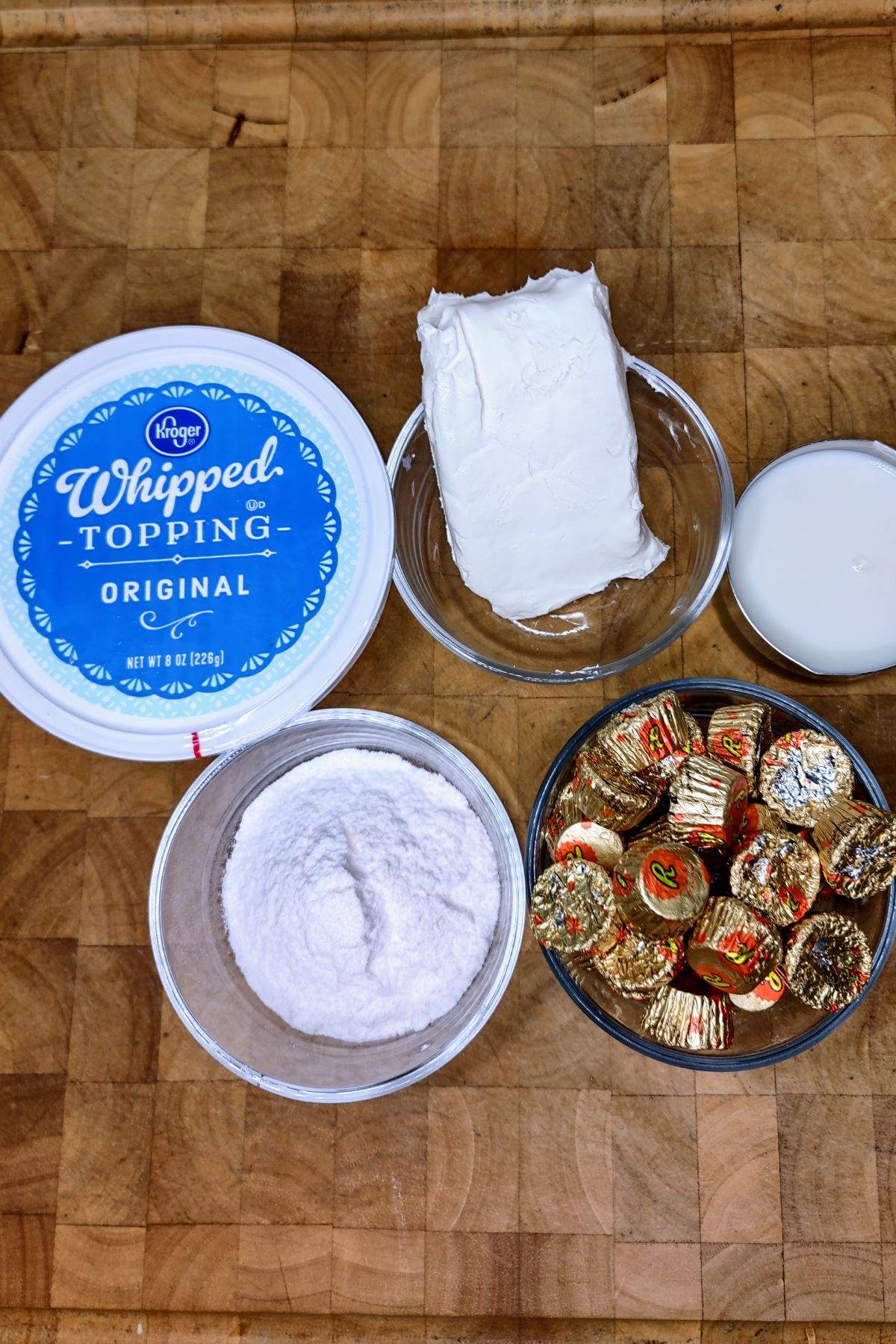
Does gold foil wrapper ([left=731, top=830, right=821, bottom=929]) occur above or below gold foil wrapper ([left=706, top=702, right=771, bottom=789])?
below

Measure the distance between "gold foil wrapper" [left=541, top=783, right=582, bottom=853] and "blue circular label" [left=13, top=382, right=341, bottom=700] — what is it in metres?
0.31

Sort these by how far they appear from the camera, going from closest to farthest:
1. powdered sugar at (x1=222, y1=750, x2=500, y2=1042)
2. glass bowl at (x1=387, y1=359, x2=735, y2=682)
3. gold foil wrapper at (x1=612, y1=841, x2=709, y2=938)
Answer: gold foil wrapper at (x1=612, y1=841, x2=709, y2=938) < powdered sugar at (x1=222, y1=750, x2=500, y2=1042) < glass bowl at (x1=387, y1=359, x2=735, y2=682)

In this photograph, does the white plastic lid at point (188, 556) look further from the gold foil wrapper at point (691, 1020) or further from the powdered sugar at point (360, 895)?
the gold foil wrapper at point (691, 1020)

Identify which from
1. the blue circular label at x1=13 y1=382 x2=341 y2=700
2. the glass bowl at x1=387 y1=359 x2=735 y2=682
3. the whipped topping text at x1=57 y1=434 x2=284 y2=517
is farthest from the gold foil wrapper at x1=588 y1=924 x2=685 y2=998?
the whipped topping text at x1=57 y1=434 x2=284 y2=517

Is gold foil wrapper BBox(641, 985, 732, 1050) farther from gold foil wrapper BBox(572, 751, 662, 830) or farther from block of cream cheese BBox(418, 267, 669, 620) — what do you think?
block of cream cheese BBox(418, 267, 669, 620)

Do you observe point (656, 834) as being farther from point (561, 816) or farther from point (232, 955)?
point (232, 955)

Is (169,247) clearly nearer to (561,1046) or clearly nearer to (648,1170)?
(561,1046)

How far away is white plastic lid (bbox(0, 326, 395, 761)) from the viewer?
1006 millimetres

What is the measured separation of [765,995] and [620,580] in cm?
44

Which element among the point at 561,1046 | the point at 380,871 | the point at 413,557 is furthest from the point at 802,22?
the point at 561,1046

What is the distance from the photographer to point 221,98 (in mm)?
1165

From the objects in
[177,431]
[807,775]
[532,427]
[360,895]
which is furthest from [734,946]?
[177,431]

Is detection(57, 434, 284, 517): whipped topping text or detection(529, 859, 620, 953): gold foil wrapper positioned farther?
detection(57, 434, 284, 517): whipped topping text

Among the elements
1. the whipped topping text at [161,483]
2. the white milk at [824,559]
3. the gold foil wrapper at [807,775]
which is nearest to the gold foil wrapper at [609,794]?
the gold foil wrapper at [807,775]
